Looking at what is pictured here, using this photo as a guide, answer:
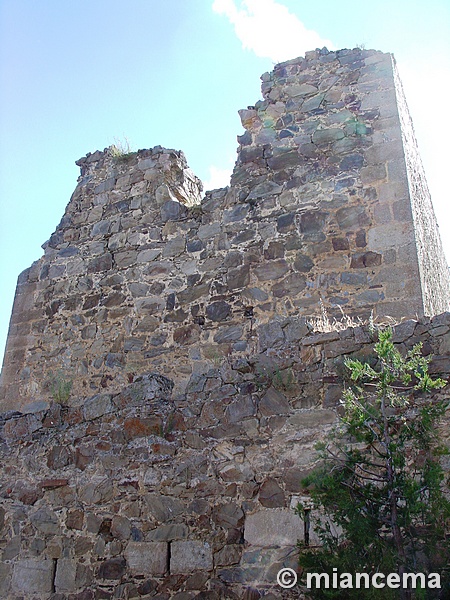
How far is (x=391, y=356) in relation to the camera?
3.71 metres

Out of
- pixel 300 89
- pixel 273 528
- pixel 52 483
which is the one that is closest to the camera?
pixel 273 528

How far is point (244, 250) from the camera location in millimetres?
7262

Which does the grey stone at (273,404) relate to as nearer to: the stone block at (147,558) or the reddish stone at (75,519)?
the stone block at (147,558)

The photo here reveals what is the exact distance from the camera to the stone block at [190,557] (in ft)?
14.5

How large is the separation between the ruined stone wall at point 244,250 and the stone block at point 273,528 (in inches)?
99.9

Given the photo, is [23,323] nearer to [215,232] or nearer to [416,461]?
[215,232]

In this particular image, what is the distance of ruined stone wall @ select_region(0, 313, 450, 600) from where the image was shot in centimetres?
433

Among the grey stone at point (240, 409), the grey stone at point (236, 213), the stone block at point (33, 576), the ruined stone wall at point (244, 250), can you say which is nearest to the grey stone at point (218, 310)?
the ruined stone wall at point (244, 250)

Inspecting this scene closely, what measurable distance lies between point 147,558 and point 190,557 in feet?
1.15

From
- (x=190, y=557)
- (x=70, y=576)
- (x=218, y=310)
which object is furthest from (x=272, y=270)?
(x=70, y=576)

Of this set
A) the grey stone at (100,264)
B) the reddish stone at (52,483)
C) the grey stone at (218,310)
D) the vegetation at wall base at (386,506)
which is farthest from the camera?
the grey stone at (100,264)

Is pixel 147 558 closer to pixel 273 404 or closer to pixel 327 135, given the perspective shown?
pixel 273 404

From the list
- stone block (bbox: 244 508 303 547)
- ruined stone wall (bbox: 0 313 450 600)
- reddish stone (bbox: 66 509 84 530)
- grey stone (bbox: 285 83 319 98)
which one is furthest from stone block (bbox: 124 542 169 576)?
grey stone (bbox: 285 83 319 98)

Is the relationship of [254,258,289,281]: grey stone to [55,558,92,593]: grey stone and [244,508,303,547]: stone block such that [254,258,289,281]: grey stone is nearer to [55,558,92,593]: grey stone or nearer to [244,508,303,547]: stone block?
[244,508,303,547]: stone block
